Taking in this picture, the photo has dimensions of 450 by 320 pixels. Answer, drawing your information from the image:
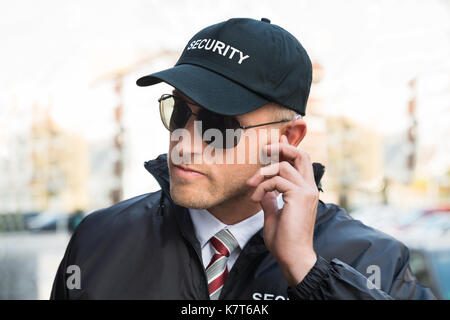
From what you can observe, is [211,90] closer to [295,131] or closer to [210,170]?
[210,170]

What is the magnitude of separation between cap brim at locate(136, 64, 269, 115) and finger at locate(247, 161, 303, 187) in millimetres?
171

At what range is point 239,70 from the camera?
156 cm

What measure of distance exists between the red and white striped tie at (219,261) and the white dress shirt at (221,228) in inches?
0.5

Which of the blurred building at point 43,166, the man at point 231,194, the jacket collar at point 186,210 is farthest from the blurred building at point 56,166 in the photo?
the man at point 231,194

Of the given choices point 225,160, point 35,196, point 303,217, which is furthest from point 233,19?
point 35,196

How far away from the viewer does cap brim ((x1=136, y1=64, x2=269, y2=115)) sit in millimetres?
1506

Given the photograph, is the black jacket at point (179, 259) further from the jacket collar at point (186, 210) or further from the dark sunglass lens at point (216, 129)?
the dark sunglass lens at point (216, 129)

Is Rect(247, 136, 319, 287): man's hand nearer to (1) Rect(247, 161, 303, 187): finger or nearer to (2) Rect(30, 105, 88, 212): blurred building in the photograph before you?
(1) Rect(247, 161, 303, 187): finger

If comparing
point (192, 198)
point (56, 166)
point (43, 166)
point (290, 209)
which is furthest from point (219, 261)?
point (56, 166)

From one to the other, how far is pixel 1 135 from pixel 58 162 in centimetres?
590

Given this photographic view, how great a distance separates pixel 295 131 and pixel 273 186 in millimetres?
309

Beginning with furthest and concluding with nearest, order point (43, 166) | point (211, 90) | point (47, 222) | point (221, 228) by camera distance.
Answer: point (43, 166) < point (47, 222) < point (221, 228) < point (211, 90)

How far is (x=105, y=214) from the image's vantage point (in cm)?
181

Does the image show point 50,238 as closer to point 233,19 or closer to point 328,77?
point 328,77
